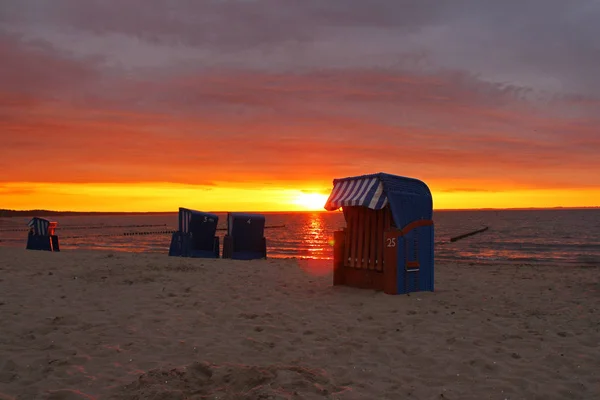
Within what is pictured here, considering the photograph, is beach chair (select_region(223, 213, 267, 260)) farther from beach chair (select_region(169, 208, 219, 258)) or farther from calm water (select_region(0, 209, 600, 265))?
calm water (select_region(0, 209, 600, 265))

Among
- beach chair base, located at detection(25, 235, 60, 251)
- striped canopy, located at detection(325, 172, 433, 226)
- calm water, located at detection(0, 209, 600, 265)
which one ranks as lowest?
calm water, located at detection(0, 209, 600, 265)

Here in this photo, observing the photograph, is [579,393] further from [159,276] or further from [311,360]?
[159,276]

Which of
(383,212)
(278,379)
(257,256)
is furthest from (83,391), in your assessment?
(257,256)

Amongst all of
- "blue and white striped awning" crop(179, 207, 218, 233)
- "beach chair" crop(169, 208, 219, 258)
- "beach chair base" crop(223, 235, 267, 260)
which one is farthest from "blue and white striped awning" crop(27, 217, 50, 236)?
"beach chair base" crop(223, 235, 267, 260)

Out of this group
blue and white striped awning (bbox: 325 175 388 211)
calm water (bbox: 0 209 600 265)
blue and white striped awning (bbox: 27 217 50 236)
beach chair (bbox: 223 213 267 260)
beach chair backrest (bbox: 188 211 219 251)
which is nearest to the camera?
blue and white striped awning (bbox: 325 175 388 211)

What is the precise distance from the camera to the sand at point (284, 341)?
181 inches

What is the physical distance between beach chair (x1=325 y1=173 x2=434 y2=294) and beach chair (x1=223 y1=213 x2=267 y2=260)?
884 cm

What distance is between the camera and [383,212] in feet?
32.7

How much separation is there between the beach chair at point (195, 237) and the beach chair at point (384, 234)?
9.15 m

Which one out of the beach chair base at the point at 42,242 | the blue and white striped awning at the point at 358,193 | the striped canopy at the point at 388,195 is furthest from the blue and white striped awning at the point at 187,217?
the striped canopy at the point at 388,195

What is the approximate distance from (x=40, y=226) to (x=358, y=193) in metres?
19.3

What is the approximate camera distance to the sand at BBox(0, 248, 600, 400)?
15.1 ft

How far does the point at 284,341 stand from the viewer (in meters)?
6.21

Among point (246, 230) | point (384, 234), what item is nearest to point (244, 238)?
point (246, 230)
